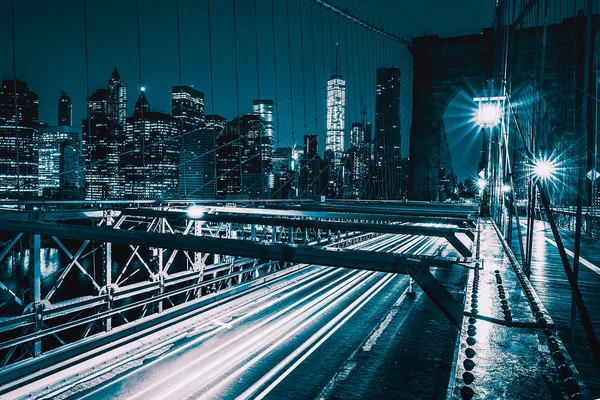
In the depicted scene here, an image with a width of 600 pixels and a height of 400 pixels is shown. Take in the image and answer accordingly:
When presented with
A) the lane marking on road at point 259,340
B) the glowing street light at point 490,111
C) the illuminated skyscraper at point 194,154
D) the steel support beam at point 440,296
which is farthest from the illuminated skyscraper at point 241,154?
the steel support beam at point 440,296

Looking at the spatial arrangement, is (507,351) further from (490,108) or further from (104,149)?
(104,149)

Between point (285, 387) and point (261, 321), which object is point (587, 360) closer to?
point (285, 387)

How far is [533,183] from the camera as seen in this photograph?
13.4ft

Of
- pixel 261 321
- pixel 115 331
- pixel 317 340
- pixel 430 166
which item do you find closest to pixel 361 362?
pixel 317 340

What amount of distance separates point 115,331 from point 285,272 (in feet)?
18.8

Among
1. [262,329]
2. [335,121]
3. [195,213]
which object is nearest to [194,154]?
[335,121]

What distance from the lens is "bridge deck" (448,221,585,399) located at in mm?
1192

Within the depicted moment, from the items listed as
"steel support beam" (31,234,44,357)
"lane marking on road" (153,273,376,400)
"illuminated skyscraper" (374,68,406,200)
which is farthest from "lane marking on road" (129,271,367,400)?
"illuminated skyscraper" (374,68,406,200)

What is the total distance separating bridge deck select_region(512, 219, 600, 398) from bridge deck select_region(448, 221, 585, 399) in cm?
36

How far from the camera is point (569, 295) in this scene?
423cm

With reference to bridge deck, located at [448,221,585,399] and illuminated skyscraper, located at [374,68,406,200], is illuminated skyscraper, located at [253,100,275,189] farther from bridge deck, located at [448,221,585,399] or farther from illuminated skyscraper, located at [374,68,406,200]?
bridge deck, located at [448,221,585,399]

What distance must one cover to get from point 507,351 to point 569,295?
360cm

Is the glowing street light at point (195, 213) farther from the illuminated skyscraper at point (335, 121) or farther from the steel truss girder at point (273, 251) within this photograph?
the illuminated skyscraper at point (335, 121)

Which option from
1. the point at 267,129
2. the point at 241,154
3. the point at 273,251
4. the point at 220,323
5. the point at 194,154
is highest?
the point at 267,129
